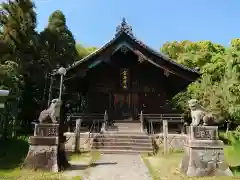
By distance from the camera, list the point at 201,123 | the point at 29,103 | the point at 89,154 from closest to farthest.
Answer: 1. the point at 201,123
2. the point at 89,154
3. the point at 29,103

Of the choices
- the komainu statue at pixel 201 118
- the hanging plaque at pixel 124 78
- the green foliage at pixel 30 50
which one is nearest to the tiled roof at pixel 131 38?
the hanging plaque at pixel 124 78

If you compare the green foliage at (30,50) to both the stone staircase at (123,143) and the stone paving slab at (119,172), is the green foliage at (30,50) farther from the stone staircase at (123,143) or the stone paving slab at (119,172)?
the stone paving slab at (119,172)

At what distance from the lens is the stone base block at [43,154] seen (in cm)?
806

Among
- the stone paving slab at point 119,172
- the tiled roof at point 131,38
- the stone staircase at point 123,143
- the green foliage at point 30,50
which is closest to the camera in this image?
the stone paving slab at point 119,172

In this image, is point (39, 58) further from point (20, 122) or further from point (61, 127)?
point (61, 127)

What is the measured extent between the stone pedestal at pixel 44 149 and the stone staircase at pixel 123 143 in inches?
206

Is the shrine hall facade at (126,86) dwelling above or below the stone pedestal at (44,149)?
above

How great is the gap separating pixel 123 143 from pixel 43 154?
639 centimetres

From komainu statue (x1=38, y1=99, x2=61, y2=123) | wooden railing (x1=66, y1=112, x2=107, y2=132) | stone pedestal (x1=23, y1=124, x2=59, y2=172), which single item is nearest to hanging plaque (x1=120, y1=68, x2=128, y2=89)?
wooden railing (x1=66, y1=112, x2=107, y2=132)

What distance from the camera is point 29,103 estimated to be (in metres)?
25.9

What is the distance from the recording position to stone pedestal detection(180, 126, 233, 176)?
24.9ft

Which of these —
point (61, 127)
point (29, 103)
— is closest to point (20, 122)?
point (29, 103)

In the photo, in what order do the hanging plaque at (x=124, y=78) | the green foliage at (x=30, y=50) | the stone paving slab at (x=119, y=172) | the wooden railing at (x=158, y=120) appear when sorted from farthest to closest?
the green foliage at (x=30, y=50) → the hanging plaque at (x=124, y=78) → the wooden railing at (x=158, y=120) → the stone paving slab at (x=119, y=172)

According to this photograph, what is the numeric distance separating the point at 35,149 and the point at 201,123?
17.9 feet
